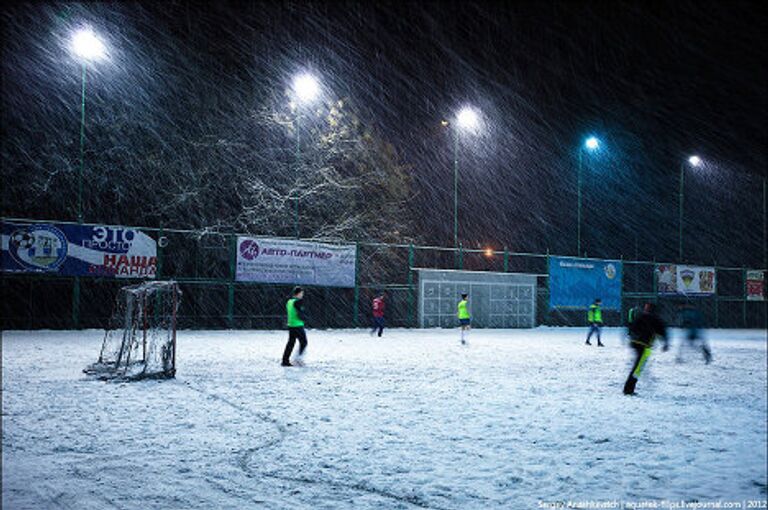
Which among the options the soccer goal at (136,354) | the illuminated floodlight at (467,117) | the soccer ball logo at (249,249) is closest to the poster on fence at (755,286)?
the illuminated floodlight at (467,117)

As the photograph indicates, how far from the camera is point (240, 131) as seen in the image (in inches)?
1100

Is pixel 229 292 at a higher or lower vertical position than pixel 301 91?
lower

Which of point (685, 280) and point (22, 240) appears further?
point (685, 280)

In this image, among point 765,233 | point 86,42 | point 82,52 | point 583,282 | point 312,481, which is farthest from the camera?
point 765,233

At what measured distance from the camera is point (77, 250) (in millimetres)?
22125

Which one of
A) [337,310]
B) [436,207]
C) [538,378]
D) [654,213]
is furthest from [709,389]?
[654,213]

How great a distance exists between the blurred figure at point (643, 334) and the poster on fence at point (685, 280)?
1149 inches

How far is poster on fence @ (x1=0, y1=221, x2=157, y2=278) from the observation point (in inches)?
830

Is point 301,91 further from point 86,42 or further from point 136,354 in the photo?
point 136,354

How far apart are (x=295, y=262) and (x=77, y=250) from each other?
827cm

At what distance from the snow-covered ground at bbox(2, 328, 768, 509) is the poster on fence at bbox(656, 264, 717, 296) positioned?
25610mm

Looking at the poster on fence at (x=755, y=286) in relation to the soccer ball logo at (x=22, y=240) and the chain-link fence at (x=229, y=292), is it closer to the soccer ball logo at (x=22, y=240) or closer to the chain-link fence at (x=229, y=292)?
the chain-link fence at (x=229, y=292)

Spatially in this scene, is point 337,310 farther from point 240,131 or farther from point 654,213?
point 654,213

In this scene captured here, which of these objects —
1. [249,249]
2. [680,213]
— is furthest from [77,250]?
[680,213]
